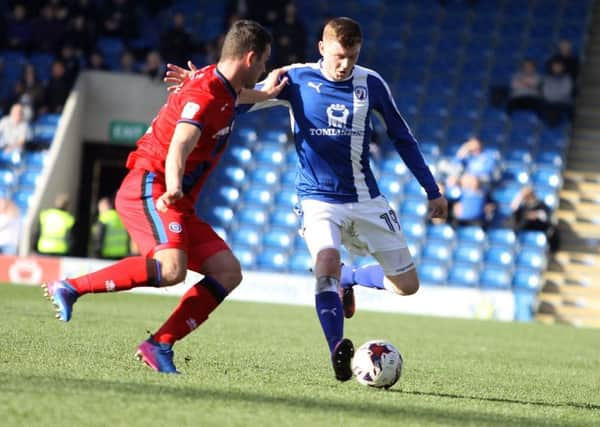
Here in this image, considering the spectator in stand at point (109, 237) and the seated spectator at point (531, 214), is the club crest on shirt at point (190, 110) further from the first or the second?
the spectator in stand at point (109, 237)

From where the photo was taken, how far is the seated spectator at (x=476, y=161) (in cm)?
1956

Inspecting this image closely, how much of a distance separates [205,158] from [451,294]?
38.5 feet

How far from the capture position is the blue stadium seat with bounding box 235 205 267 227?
66.9 ft

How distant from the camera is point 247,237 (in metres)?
20.1

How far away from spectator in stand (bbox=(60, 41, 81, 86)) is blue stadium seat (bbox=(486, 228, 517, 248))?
24.8 feet

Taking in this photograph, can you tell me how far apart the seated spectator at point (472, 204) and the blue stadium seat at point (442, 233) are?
269 millimetres

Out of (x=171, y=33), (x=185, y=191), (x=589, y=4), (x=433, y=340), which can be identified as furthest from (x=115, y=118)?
(x=185, y=191)

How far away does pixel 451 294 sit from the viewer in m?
18.0

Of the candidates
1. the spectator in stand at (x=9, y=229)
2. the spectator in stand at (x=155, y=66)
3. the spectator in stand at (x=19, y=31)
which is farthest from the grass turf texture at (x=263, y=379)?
the spectator in stand at (x=19, y=31)

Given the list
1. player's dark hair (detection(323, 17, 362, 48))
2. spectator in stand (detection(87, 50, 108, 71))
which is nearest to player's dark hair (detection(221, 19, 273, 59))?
player's dark hair (detection(323, 17, 362, 48))

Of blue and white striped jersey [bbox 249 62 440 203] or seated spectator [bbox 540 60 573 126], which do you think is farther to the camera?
seated spectator [bbox 540 60 573 126]

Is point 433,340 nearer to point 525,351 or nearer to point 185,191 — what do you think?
point 525,351

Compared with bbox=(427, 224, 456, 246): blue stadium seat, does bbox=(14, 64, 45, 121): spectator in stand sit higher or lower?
higher

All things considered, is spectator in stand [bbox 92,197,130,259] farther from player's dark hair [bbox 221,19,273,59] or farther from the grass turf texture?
player's dark hair [bbox 221,19,273,59]
